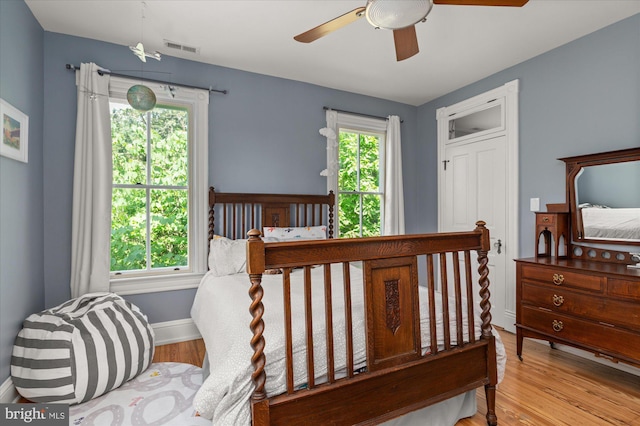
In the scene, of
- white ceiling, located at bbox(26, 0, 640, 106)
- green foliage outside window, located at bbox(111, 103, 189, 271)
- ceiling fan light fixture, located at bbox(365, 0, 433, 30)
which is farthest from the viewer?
green foliage outside window, located at bbox(111, 103, 189, 271)

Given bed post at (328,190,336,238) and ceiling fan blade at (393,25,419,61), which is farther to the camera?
bed post at (328,190,336,238)

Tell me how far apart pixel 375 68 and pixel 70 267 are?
341 cm

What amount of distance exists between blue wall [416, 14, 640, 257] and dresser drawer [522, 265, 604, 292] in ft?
2.06

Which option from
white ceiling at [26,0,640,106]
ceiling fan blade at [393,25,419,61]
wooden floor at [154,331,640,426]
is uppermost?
white ceiling at [26,0,640,106]

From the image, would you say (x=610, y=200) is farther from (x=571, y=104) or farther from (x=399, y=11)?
(x=399, y=11)

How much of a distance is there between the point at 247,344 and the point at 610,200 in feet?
9.96

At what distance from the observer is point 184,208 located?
3326 mm

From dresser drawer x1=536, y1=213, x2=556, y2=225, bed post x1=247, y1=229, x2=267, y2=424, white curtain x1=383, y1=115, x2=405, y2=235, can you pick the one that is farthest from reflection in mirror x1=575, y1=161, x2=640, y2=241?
bed post x1=247, y1=229, x2=267, y2=424

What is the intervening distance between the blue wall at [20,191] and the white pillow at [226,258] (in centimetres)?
130

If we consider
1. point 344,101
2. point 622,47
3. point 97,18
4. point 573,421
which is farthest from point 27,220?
point 622,47

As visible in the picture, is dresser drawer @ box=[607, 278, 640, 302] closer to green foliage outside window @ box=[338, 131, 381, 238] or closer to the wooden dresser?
the wooden dresser

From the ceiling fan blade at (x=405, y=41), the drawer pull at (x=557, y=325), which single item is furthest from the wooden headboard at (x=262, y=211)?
the drawer pull at (x=557, y=325)

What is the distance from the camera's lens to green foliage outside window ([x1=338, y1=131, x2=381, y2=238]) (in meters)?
4.18

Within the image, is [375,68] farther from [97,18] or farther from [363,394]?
[363,394]
